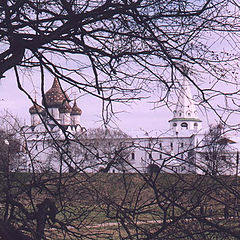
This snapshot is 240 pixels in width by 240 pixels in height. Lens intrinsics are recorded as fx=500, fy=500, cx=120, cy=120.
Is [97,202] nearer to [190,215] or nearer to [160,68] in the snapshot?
[190,215]

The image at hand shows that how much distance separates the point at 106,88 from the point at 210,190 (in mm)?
1265

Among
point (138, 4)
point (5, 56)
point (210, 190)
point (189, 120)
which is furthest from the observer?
point (189, 120)

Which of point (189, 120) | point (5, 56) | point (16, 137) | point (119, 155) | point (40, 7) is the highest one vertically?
point (189, 120)

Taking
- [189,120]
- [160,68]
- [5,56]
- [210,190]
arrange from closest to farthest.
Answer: [210,190], [5,56], [160,68], [189,120]

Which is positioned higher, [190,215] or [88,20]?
[88,20]

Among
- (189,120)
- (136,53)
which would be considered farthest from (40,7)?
(189,120)

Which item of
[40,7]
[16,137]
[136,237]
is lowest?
[136,237]

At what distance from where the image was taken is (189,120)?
7394cm

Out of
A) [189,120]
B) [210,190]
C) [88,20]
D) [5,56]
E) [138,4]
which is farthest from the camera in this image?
[189,120]

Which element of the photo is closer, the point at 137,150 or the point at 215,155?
the point at 215,155

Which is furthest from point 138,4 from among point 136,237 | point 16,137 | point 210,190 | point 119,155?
point 16,137

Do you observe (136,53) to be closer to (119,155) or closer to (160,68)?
(160,68)

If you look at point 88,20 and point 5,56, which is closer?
point 88,20

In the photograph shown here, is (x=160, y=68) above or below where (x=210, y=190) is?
above
